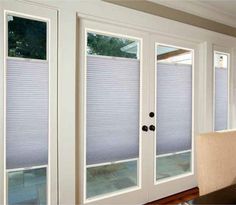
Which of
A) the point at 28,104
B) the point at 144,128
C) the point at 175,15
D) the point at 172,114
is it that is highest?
the point at 175,15

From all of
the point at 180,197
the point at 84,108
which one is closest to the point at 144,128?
the point at 84,108

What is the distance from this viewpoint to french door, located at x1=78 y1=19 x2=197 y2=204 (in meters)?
2.16

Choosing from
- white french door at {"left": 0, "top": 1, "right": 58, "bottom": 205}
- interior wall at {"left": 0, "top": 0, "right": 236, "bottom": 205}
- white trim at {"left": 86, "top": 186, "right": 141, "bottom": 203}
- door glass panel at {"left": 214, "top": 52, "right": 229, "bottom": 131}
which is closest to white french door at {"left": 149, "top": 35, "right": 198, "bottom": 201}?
white trim at {"left": 86, "top": 186, "right": 141, "bottom": 203}

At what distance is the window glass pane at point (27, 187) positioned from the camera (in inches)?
71.9

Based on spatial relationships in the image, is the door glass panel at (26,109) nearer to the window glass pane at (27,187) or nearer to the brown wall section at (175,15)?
the window glass pane at (27,187)

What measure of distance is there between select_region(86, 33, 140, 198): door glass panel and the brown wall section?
0.39m

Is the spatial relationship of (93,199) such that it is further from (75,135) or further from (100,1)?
(100,1)

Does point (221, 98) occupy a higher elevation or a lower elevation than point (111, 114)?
higher

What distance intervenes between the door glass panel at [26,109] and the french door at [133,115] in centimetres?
39

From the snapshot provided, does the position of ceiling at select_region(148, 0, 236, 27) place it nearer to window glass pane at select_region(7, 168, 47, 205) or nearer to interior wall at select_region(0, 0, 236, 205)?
interior wall at select_region(0, 0, 236, 205)

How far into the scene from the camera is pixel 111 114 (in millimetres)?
2270

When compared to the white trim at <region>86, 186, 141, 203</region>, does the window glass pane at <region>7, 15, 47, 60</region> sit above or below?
above

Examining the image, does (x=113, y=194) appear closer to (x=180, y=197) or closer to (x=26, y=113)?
(x=180, y=197)

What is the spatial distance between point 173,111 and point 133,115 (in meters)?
0.65
